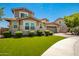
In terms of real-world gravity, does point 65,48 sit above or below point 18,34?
below

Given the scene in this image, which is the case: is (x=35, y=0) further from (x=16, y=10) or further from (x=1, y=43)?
(x=1, y=43)

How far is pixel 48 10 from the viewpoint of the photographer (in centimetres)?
509

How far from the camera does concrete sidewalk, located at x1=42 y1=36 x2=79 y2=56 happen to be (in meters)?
4.89

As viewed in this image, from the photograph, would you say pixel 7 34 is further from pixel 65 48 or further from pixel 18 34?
pixel 65 48

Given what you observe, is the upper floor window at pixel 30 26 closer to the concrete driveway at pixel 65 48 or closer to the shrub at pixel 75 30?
the concrete driveway at pixel 65 48

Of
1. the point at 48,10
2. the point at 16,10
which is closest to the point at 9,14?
the point at 16,10

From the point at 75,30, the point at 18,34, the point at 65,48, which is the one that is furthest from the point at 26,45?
the point at 75,30

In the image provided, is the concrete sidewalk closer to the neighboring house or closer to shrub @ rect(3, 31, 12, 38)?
the neighboring house

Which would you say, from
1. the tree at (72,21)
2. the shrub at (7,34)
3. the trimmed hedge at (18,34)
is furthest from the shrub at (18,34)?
the tree at (72,21)

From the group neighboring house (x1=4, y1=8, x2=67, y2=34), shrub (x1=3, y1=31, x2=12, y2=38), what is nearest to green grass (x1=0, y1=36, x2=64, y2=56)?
shrub (x1=3, y1=31, x2=12, y2=38)

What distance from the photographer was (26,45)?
5078 millimetres

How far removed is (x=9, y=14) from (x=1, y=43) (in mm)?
628

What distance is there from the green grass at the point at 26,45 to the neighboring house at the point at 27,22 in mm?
213

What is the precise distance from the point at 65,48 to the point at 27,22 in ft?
3.32
